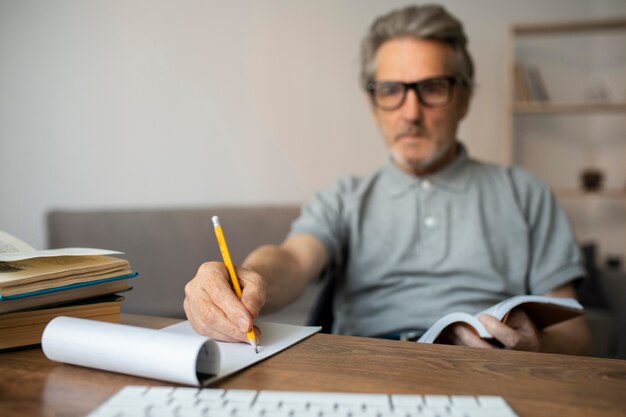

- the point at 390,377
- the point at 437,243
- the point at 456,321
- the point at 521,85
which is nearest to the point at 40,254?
the point at 390,377

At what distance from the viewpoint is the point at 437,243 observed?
132 cm

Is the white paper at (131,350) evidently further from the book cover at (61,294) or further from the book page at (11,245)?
the book page at (11,245)

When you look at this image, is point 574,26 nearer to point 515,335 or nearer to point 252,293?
point 515,335

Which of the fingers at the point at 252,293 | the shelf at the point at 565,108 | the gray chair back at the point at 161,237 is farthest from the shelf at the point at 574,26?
the fingers at the point at 252,293

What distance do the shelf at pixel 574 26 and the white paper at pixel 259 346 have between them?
100 inches

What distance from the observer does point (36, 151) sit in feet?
9.86

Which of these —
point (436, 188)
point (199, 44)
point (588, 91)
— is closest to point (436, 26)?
point (436, 188)

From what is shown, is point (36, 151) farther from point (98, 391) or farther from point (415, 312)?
point (98, 391)

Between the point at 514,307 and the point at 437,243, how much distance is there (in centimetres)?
46

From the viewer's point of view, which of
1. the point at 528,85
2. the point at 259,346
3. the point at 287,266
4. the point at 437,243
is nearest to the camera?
the point at 259,346

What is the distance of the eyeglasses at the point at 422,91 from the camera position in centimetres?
135

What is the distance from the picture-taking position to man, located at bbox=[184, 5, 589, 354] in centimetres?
127

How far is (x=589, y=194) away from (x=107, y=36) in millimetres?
2689

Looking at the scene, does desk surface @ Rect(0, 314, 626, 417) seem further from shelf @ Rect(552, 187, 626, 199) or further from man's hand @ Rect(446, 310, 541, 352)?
shelf @ Rect(552, 187, 626, 199)
